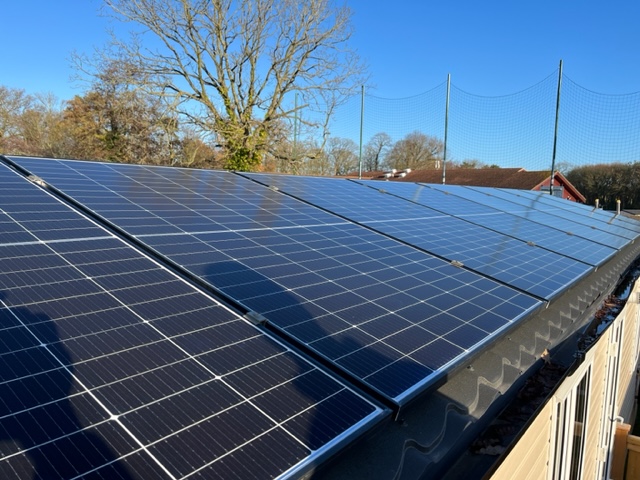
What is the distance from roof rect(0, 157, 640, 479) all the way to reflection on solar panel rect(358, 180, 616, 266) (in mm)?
2026

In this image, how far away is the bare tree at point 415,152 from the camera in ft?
240

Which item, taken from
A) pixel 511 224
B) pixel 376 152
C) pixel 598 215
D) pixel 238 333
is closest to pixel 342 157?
pixel 376 152

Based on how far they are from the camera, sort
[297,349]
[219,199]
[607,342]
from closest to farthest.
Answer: [297,349] → [607,342] → [219,199]

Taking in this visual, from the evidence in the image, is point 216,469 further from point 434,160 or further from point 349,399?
point 434,160

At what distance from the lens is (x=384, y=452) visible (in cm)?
235

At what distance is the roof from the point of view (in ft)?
6.22

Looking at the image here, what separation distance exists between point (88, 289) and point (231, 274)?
1.10 m

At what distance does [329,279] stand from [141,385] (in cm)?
215

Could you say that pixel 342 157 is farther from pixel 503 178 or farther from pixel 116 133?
pixel 116 133

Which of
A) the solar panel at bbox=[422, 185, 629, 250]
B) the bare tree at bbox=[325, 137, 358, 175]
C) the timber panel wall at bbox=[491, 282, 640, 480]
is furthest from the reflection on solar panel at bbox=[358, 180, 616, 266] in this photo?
the bare tree at bbox=[325, 137, 358, 175]

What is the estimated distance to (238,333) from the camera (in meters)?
2.78

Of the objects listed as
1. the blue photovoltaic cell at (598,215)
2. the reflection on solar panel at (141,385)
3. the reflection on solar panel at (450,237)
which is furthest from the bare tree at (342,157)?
the reflection on solar panel at (141,385)

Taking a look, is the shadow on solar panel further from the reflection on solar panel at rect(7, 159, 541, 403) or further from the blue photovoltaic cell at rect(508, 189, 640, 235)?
the blue photovoltaic cell at rect(508, 189, 640, 235)

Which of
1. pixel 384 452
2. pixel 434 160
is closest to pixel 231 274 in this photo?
pixel 384 452
